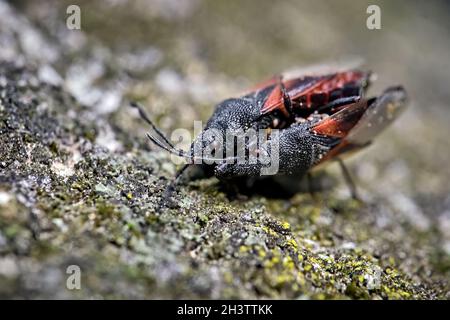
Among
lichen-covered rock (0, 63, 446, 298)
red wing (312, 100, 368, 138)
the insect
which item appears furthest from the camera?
red wing (312, 100, 368, 138)

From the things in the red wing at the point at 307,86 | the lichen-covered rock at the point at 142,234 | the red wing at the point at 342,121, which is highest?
the red wing at the point at 307,86

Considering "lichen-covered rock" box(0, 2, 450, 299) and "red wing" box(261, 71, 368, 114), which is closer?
"lichen-covered rock" box(0, 2, 450, 299)

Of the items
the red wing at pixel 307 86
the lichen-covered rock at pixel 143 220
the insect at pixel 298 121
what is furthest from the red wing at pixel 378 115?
the lichen-covered rock at pixel 143 220

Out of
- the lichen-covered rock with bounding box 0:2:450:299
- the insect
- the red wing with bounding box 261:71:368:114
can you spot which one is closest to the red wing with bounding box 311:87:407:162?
the insect

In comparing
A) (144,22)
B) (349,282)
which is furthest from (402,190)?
(144,22)

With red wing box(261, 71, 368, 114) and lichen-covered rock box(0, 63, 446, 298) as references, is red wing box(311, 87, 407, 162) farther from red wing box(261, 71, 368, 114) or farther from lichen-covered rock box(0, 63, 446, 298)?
lichen-covered rock box(0, 63, 446, 298)

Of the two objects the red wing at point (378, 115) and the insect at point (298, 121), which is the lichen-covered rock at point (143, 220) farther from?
the red wing at point (378, 115)

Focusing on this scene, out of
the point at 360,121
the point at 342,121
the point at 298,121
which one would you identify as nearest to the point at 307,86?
the point at 298,121
